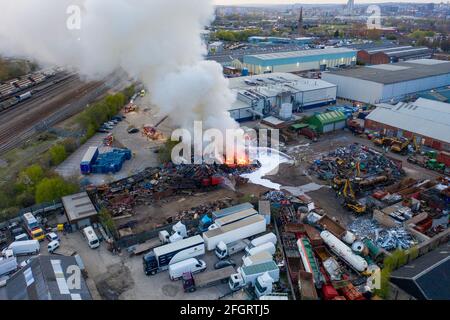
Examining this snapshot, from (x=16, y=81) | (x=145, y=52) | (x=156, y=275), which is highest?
(x=145, y=52)

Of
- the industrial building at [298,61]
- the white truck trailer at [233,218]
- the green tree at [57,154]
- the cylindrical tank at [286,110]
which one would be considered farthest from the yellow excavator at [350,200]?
the industrial building at [298,61]

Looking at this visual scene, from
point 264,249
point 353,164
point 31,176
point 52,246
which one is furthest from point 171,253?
point 353,164

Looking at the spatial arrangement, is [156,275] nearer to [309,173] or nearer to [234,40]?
[309,173]

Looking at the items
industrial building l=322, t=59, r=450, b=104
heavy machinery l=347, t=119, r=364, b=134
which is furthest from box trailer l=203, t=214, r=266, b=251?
industrial building l=322, t=59, r=450, b=104

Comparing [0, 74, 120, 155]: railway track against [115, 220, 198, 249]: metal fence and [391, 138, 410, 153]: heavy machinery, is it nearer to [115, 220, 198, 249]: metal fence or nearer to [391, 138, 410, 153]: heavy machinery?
[115, 220, 198, 249]: metal fence

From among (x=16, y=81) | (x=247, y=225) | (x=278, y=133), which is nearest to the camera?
(x=247, y=225)

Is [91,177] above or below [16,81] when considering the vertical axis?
below

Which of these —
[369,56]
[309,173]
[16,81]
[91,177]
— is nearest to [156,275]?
[91,177]
